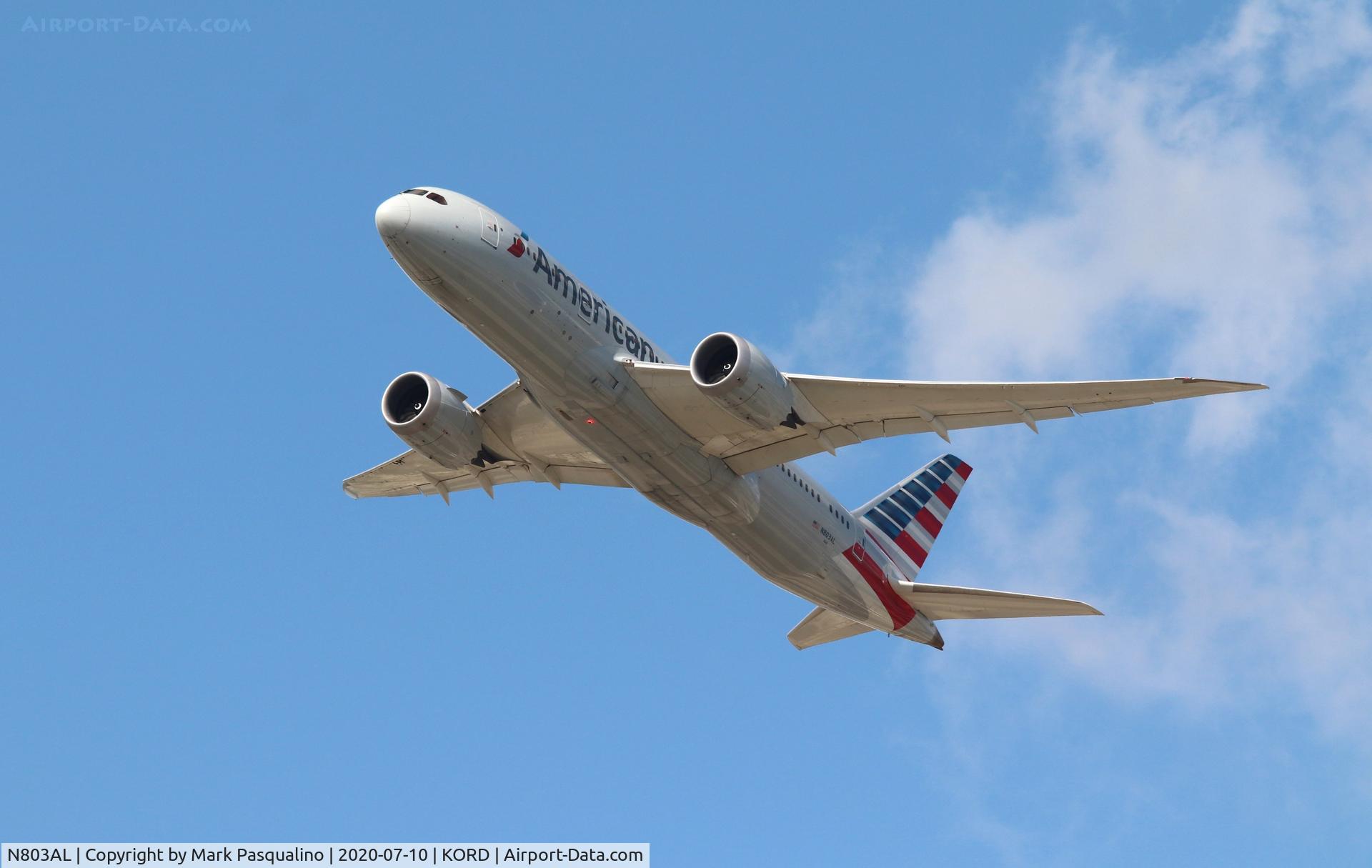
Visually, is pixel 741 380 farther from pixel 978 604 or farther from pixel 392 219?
pixel 978 604

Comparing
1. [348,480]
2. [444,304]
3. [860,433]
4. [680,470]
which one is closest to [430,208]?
[444,304]

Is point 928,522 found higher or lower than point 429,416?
higher

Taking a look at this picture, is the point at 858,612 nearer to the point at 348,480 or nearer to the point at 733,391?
the point at 733,391

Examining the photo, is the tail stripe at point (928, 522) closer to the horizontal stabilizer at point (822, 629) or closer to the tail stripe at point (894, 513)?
the tail stripe at point (894, 513)

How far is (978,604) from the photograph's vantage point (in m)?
34.9

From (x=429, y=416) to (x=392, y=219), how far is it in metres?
6.62

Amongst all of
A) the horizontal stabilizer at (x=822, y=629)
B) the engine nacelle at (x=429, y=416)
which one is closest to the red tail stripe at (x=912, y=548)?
the horizontal stabilizer at (x=822, y=629)

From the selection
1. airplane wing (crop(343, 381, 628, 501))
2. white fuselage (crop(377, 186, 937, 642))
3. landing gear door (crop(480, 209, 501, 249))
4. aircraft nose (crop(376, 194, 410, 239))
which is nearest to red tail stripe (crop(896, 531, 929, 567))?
white fuselage (crop(377, 186, 937, 642))

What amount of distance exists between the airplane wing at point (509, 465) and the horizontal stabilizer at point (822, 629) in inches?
283

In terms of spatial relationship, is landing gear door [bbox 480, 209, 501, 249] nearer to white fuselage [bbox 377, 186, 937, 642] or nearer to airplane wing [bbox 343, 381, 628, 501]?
white fuselage [bbox 377, 186, 937, 642]

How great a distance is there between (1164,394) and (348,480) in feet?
69.3

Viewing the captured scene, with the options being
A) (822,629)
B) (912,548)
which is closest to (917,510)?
(912,548)

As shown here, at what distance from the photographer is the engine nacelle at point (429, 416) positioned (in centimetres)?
3144

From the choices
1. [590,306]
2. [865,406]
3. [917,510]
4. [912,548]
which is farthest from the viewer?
[917,510]
